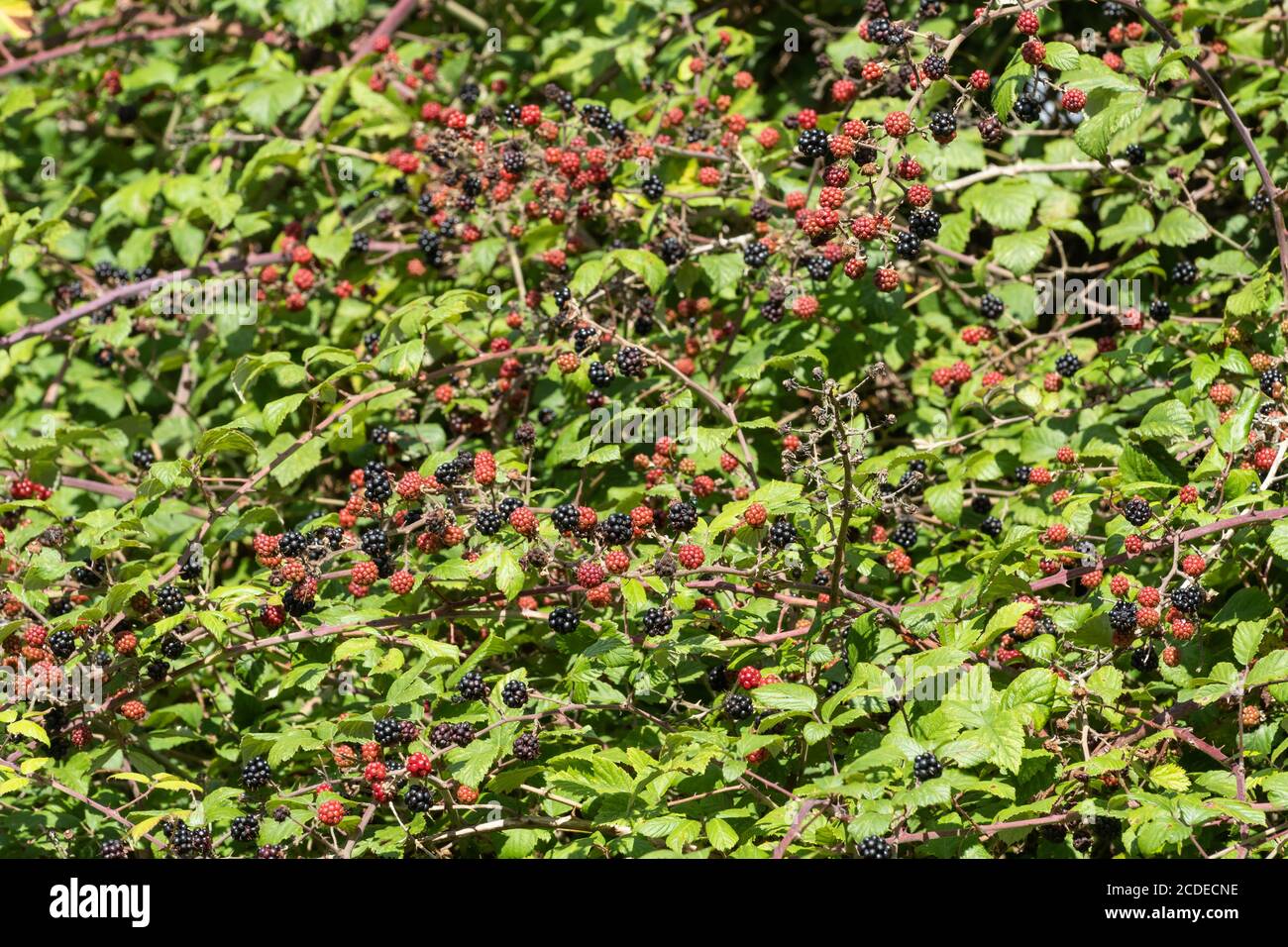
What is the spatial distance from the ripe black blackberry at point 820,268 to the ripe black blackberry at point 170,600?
103 inches

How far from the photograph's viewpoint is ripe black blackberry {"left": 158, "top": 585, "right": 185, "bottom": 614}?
17.3 ft

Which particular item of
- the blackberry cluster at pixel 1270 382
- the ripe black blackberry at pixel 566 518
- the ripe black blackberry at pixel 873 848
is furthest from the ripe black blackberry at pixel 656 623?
the blackberry cluster at pixel 1270 382

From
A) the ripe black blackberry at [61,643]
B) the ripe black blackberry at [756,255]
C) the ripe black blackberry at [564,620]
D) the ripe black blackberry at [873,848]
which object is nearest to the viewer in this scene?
the ripe black blackberry at [873,848]

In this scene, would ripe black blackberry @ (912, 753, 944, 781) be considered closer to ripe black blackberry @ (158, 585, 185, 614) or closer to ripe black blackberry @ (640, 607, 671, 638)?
ripe black blackberry @ (640, 607, 671, 638)

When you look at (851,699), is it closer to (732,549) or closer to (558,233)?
(732,549)

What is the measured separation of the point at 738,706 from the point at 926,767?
0.68 metres

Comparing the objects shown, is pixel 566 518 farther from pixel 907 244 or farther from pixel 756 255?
pixel 756 255

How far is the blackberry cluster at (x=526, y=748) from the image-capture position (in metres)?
4.80

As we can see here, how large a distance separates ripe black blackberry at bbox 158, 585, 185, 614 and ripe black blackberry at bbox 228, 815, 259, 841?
0.78 meters

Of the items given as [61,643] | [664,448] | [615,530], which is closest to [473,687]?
[615,530]

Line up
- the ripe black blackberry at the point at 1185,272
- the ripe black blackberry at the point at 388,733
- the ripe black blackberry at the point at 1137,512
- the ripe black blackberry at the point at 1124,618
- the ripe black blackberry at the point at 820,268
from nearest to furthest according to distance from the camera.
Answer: the ripe black blackberry at the point at 1124,618 < the ripe black blackberry at the point at 388,733 < the ripe black blackberry at the point at 1137,512 < the ripe black blackberry at the point at 820,268 < the ripe black blackberry at the point at 1185,272

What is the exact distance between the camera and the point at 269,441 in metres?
6.66
